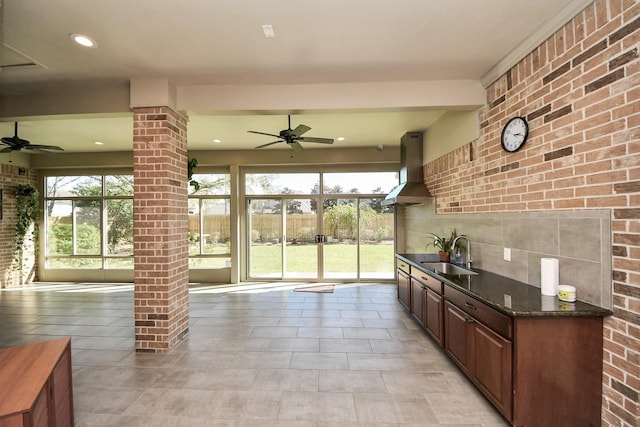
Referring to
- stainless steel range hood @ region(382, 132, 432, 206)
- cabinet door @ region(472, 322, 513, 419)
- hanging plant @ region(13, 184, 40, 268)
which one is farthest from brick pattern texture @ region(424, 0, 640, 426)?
hanging plant @ region(13, 184, 40, 268)

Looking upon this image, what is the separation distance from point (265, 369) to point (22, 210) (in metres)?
7.66

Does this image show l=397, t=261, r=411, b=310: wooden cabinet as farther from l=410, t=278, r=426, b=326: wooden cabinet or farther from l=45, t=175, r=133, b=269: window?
l=45, t=175, r=133, b=269: window

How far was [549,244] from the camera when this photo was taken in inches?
91.9

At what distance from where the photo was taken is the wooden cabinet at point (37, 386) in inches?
51.7

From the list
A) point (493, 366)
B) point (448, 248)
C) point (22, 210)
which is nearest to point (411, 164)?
point (448, 248)

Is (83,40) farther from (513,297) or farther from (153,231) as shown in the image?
(513,297)

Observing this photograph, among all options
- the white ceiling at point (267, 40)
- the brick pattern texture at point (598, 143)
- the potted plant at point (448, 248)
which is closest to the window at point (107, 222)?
the white ceiling at point (267, 40)

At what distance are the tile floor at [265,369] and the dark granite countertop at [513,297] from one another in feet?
2.84

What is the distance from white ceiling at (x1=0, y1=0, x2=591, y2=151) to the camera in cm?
210

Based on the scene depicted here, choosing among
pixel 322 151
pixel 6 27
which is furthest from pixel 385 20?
pixel 322 151

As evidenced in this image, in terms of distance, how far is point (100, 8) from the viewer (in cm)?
210

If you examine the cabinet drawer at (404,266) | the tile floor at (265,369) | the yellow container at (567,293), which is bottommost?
the tile floor at (265,369)

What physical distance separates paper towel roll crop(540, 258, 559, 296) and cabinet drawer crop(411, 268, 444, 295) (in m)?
0.93

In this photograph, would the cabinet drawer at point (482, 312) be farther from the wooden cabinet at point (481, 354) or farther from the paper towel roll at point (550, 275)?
the paper towel roll at point (550, 275)
